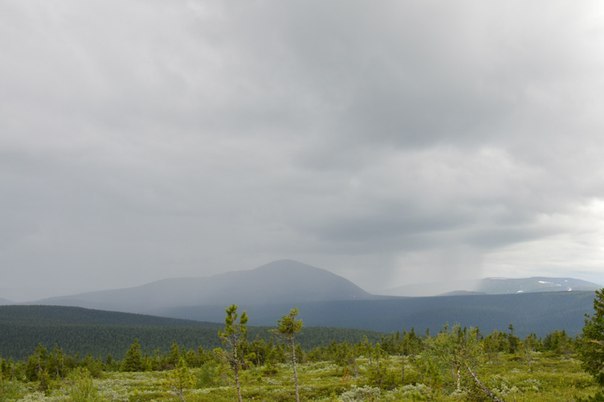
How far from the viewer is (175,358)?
124500 mm

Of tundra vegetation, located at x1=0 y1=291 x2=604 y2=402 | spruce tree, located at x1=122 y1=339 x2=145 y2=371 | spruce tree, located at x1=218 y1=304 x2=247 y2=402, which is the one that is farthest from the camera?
spruce tree, located at x1=122 y1=339 x2=145 y2=371

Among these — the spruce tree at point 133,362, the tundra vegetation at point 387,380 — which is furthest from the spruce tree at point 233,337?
the spruce tree at point 133,362

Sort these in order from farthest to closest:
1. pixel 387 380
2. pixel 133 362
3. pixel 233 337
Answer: pixel 133 362, pixel 387 380, pixel 233 337

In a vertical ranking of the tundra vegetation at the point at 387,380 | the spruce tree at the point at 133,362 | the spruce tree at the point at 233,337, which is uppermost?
the spruce tree at the point at 233,337

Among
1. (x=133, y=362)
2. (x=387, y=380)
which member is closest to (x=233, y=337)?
(x=387, y=380)

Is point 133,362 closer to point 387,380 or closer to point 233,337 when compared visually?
point 387,380

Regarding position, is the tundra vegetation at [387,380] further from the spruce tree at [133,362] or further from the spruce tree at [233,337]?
the spruce tree at [133,362]

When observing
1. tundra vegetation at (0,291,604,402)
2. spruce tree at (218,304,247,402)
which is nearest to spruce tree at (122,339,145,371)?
tundra vegetation at (0,291,604,402)

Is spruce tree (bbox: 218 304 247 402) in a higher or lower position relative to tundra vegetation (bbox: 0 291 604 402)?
higher

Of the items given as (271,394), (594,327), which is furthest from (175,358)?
(594,327)

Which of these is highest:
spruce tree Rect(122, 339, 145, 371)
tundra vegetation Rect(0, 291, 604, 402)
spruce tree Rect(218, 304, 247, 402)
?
spruce tree Rect(218, 304, 247, 402)

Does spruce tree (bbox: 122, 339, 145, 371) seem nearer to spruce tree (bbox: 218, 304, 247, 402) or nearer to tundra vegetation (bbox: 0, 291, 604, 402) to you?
tundra vegetation (bbox: 0, 291, 604, 402)

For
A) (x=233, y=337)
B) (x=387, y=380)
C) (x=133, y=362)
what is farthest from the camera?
(x=133, y=362)

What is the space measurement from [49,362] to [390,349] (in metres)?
111
